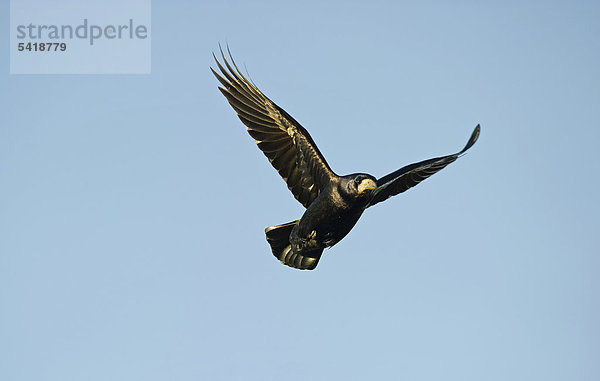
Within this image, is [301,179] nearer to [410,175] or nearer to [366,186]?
[366,186]

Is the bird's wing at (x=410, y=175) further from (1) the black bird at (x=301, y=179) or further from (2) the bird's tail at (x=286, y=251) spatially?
(2) the bird's tail at (x=286, y=251)

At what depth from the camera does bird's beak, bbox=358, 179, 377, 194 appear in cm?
1352

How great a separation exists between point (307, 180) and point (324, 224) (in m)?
1.14

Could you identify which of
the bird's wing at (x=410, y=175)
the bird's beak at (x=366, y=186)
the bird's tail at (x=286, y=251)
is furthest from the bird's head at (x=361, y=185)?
the bird's tail at (x=286, y=251)

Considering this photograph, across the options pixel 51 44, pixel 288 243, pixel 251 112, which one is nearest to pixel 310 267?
pixel 288 243

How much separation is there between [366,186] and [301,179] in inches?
70.6

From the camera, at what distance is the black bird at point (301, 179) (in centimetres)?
1388

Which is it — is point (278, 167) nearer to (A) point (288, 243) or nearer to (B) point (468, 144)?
(A) point (288, 243)

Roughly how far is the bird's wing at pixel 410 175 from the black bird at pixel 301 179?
0.04 meters

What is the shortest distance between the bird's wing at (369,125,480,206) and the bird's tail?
151 cm

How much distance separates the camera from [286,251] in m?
15.5

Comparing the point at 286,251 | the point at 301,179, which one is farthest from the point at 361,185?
the point at 286,251

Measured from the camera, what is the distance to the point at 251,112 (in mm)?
14938

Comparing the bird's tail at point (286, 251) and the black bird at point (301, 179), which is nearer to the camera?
the black bird at point (301, 179)
